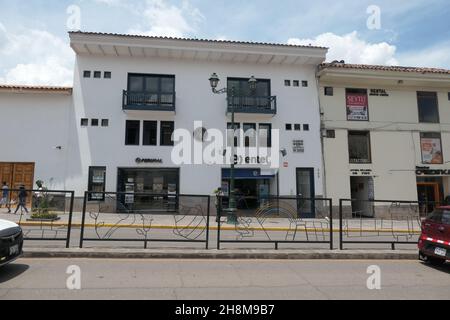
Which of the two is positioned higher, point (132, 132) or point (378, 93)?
point (378, 93)

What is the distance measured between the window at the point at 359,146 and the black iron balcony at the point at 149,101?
11.5m

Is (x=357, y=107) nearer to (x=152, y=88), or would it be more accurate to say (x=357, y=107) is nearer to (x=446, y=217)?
(x=152, y=88)

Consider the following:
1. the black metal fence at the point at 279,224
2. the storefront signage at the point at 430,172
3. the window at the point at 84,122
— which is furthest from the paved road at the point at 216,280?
the storefront signage at the point at 430,172

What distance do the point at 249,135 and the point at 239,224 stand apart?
1092cm

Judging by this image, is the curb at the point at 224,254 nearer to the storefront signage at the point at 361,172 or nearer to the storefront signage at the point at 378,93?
the storefront signage at the point at 361,172

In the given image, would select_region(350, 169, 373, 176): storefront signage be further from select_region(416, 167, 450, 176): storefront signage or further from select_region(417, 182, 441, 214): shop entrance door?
select_region(417, 182, 441, 214): shop entrance door

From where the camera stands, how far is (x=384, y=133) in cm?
2053

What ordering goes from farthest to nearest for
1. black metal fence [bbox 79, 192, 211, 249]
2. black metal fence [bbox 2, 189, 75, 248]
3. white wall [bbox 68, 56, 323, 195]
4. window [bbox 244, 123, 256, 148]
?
window [bbox 244, 123, 256, 148] < white wall [bbox 68, 56, 323, 195] < black metal fence [bbox 2, 189, 75, 248] < black metal fence [bbox 79, 192, 211, 249]

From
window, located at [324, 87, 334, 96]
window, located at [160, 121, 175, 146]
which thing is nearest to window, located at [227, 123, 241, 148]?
window, located at [160, 121, 175, 146]

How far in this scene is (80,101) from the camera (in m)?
18.5

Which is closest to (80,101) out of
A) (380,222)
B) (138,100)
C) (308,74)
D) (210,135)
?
(138,100)

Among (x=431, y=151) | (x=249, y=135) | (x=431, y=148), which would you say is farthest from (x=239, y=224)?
(x=431, y=148)

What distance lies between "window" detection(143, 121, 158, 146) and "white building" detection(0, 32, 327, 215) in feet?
0.20

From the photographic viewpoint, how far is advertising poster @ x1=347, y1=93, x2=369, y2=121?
67.5 ft
